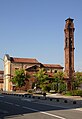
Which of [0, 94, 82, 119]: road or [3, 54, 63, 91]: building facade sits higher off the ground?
[3, 54, 63, 91]: building facade

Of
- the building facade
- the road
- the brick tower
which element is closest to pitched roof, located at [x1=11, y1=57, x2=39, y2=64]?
the building facade

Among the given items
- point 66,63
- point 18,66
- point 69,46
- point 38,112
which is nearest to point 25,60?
point 18,66

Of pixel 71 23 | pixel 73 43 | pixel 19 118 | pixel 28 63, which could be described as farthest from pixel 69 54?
pixel 19 118

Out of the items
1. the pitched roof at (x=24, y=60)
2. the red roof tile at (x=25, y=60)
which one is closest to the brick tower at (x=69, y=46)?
the pitched roof at (x=24, y=60)

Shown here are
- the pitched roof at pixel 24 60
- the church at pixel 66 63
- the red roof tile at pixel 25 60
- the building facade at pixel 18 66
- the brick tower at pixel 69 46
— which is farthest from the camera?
the red roof tile at pixel 25 60

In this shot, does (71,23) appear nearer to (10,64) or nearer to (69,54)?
(69,54)

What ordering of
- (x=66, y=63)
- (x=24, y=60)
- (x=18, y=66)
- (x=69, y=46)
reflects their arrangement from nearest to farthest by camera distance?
(x=69, y=46)
(x=66, y=63)
(x=18, y=66)
(x=24, y=60)

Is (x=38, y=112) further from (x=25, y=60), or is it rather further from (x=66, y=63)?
(x=25, y=60)

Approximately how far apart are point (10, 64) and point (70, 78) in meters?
23.4

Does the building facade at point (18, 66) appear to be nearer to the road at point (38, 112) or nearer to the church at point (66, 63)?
the church at point (66, 63)

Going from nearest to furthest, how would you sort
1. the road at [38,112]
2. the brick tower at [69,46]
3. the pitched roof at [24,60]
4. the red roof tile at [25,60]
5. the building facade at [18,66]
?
the road at [38,112] < the brick tower at [69,46] < the building facade at [18,66] < the pitched roof at [24,60] < the red roof tile at [25,60]

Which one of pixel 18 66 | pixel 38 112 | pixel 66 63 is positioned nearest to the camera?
pixel 38 112

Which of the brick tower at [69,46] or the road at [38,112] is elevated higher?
the brick tower at [69,46]

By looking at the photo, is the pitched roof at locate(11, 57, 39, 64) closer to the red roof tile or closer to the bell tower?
the red roof tile
